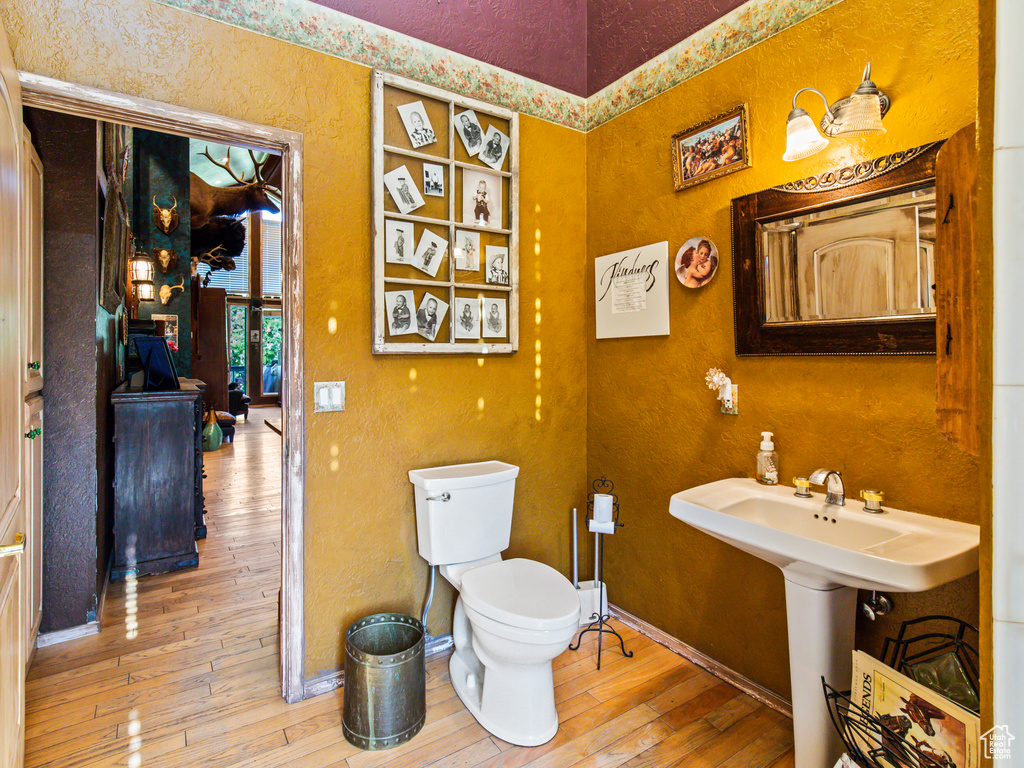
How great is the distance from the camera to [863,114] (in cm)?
150

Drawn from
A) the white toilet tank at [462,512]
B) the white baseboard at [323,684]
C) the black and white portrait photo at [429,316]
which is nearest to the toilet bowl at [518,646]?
the white toilet tank at [462,512]

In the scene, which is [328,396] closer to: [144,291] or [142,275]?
[142,275]

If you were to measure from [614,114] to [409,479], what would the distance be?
78.7 inches

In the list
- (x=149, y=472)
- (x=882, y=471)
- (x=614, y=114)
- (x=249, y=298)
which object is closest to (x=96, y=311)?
(x=149, y=472)

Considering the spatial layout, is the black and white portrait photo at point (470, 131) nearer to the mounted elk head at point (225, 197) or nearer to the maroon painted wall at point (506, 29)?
the maroon painted wall at point (506, 29)

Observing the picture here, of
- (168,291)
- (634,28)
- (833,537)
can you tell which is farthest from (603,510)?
(168,291)

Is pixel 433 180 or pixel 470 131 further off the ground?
pixel 470 131

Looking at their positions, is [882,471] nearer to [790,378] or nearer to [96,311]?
[790,378]

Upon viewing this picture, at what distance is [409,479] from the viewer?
2.24m

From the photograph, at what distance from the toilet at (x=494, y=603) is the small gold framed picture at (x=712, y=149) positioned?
145 centimetres

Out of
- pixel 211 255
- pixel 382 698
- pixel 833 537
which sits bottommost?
pixel 382 698

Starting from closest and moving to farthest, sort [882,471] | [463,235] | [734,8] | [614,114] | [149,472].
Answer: [882,471] < [734,8] < [463,235] < [614,114] < [149,472]

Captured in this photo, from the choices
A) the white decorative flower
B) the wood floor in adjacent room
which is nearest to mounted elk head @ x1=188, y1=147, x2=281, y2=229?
the wood floor in adjacent room

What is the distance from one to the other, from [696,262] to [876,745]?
5.39 ft
